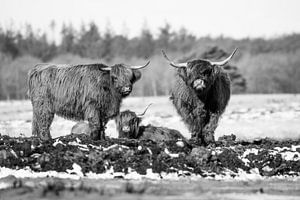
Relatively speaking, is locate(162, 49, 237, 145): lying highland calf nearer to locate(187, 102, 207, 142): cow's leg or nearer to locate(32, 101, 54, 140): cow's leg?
locate(187, 102, 207, 142): cow's leg

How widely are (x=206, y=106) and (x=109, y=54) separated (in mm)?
81001

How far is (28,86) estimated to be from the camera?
1506cm

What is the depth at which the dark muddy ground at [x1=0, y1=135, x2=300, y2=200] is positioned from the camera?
358 inches

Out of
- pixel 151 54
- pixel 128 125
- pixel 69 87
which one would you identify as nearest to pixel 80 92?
pixel 69 87

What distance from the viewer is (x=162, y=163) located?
1080cm

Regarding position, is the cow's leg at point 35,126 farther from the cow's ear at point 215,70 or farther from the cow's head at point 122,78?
the cow's ear at point 215,70

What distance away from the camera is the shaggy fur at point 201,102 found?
1356 cm

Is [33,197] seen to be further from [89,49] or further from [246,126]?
[89,49]

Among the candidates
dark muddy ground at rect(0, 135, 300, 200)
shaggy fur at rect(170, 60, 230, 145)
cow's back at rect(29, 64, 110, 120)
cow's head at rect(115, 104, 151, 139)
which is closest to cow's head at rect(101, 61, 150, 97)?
cow's back at rect(29, 64, 110, 120)

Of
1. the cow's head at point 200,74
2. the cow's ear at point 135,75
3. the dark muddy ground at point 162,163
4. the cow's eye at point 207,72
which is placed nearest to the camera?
the dark muddy ground at point 162,163

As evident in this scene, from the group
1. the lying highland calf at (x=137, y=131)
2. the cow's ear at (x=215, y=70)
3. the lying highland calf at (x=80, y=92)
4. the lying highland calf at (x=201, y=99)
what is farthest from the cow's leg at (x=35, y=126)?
the cow's ear at (x=215, y=70)

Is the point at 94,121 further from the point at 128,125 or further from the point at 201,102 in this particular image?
the point at 201,102

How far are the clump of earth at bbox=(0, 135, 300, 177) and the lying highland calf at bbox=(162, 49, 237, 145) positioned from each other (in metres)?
1.70

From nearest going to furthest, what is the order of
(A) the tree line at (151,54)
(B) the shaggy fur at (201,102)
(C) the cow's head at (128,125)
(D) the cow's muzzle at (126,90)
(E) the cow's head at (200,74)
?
1. (E) the cow's head at (200,74)
2. (D) the cow's muzzle at (126,90)
3. (B) the shaggy fur at (201,102)
4. (C) the cow's head at (128,125)
5. (A) the tree line at (151,54)
